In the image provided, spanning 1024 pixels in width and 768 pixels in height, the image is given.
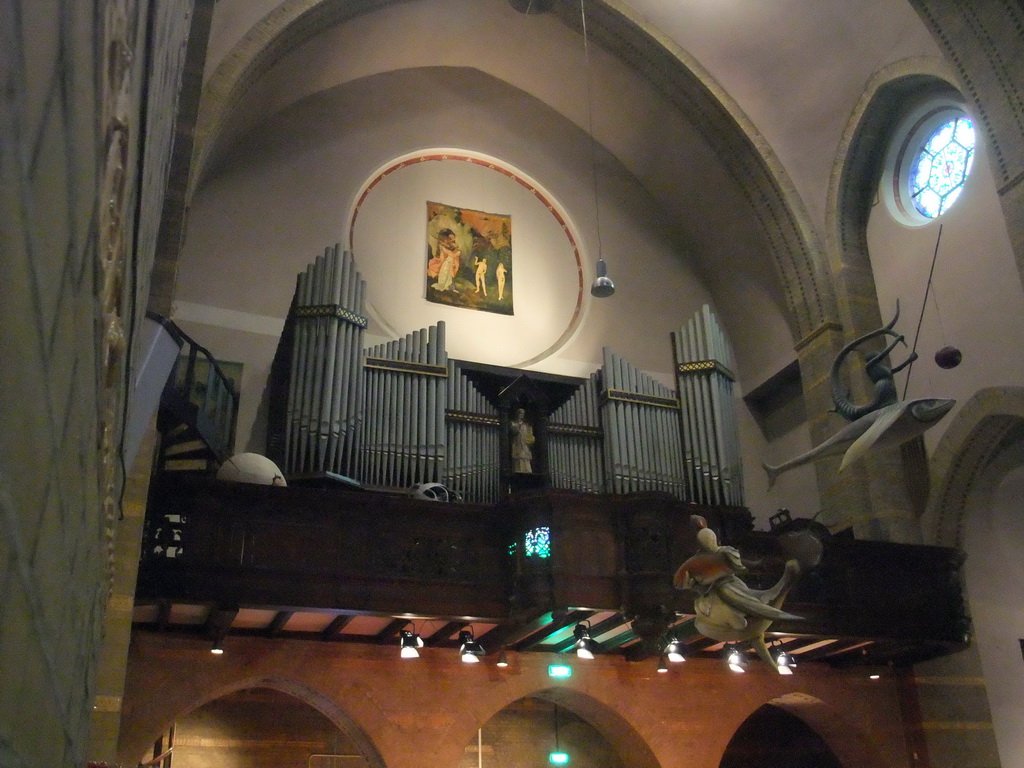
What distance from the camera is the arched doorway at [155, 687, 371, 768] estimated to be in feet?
40.3

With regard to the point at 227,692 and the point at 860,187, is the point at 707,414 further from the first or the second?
the point at 227,692

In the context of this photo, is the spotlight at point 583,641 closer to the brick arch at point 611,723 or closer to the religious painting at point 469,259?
the brick arch at point 611,723

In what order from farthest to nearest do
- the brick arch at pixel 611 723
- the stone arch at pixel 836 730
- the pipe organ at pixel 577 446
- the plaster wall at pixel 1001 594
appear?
the stone arch at pixel 836 730, the brick arch at pixel 611 723, the pipe organ at pixel 577 446, the plaster wall at pixel 1001 594

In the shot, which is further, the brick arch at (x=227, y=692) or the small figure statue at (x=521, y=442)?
the small figure statue at (x=521, y=442)

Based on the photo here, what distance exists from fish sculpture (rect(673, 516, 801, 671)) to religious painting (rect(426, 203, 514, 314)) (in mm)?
6950

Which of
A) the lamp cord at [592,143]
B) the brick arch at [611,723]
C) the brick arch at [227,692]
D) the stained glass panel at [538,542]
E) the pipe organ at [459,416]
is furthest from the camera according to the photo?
the lamp cord at [592,143]

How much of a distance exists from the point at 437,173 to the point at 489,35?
205 centimetres

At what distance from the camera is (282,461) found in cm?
991

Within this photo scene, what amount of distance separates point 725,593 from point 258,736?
8219 millimetres

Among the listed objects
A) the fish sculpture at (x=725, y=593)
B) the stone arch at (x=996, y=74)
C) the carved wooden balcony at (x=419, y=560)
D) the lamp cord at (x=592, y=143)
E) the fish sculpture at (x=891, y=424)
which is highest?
the lamp cord at (x=592, y=143)

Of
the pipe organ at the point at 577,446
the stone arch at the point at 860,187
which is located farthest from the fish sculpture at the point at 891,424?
the stone arch at the point at 860,187

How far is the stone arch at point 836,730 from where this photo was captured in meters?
11.5

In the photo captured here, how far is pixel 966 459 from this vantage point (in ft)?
34.9

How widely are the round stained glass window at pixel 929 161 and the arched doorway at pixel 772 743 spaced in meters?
7.25
